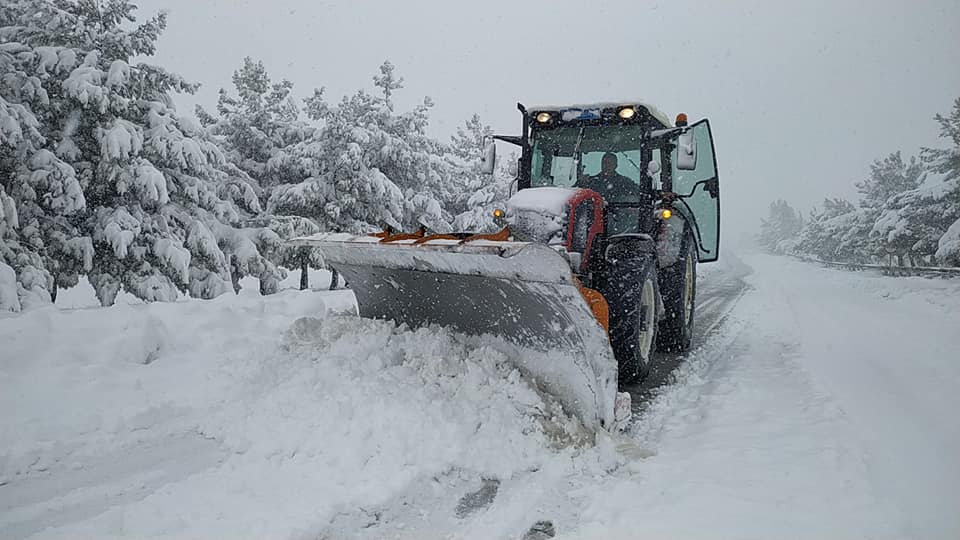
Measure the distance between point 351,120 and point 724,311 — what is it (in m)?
11.8

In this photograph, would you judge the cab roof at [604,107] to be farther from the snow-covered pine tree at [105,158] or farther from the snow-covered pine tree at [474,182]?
the snow-covered pine tree at [474,182]

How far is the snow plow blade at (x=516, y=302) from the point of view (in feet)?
11.2

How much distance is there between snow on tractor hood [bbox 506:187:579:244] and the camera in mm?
4551

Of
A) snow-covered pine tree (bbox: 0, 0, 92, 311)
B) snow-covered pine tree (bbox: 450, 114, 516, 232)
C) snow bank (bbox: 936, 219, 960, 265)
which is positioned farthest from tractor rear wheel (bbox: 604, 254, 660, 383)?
snow bank (bbox: 936, 219, 960, 265)

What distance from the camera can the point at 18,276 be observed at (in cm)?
895

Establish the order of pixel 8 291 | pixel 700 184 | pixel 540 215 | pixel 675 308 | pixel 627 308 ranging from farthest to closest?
pixel 8 291 → pixel 700 184 → pixel 675 308 → pixel 540 215 → pixel 627 308

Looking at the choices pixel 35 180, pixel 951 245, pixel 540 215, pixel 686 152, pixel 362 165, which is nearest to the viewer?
pixel 540 215

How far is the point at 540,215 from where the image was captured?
4.61m

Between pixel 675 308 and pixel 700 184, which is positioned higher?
pixel 700 184

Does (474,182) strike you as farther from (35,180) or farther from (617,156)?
(617,156)

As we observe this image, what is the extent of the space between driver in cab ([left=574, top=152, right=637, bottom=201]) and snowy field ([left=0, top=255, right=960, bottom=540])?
1812 millimetres

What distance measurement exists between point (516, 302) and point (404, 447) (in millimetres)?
1247

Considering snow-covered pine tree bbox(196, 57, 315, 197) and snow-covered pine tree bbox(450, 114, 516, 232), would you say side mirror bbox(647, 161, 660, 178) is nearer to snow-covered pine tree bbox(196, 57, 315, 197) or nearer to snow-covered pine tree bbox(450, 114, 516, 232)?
snow-covered pine tree bbox(450, 114, 516, 232)

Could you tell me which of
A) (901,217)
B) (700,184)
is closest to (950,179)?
(901,217)
